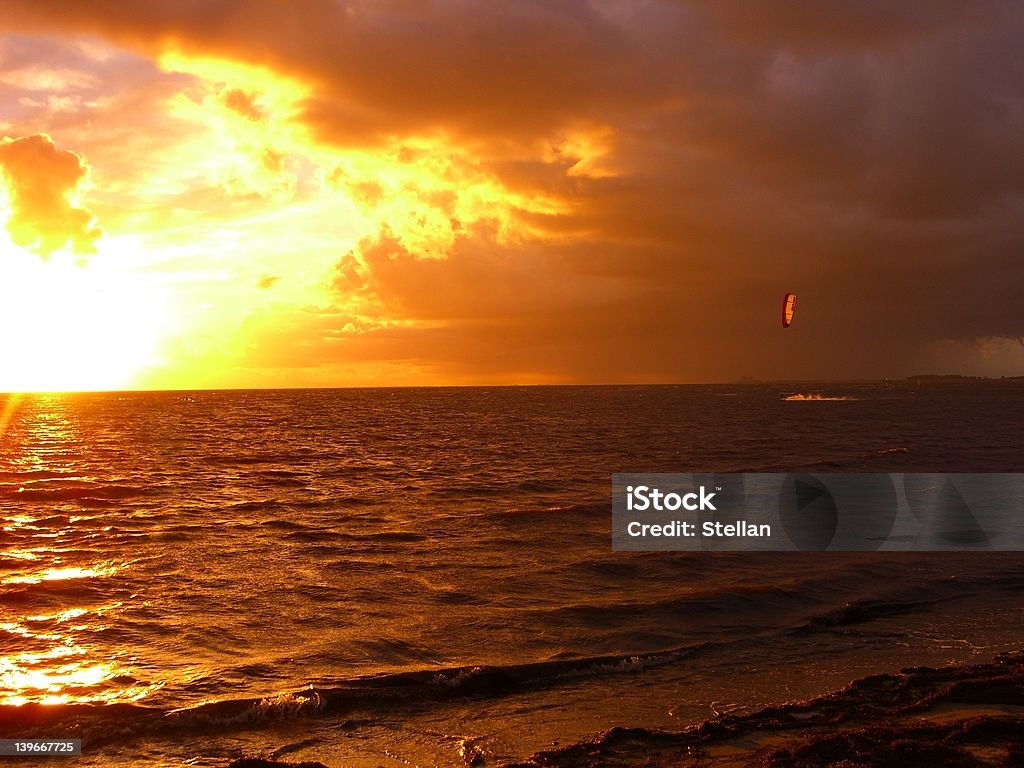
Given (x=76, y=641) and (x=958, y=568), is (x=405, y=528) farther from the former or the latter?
(x=958, y=568)

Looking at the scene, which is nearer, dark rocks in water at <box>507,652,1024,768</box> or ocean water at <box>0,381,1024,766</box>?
dark rocks in water at <box>507,652,1024,768</box>

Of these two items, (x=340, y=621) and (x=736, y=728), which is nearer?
(x=736, y=728)

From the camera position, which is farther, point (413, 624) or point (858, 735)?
point (413, 624)

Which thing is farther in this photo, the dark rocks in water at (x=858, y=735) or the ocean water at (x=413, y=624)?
the ocean water at (x=413, y=624)

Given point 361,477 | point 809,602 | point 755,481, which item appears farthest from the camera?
point 361,477

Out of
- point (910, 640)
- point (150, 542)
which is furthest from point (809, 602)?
point (150, 542)

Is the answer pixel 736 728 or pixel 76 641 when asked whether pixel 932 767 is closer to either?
pixel 736 728

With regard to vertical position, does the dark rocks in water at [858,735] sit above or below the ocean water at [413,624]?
above

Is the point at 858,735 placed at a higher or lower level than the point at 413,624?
higher

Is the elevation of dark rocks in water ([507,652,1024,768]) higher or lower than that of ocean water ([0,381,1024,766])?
higher

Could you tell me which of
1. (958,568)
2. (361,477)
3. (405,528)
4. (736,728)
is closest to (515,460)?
(361,477)

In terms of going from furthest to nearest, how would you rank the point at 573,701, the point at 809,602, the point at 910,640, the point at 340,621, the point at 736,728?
the point at 809,602, the point at 340,621, the point at 910,640, the point at 573,701, the point at 736,728

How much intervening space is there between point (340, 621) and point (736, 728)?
1041 centimetres

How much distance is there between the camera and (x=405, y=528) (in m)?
31.4
